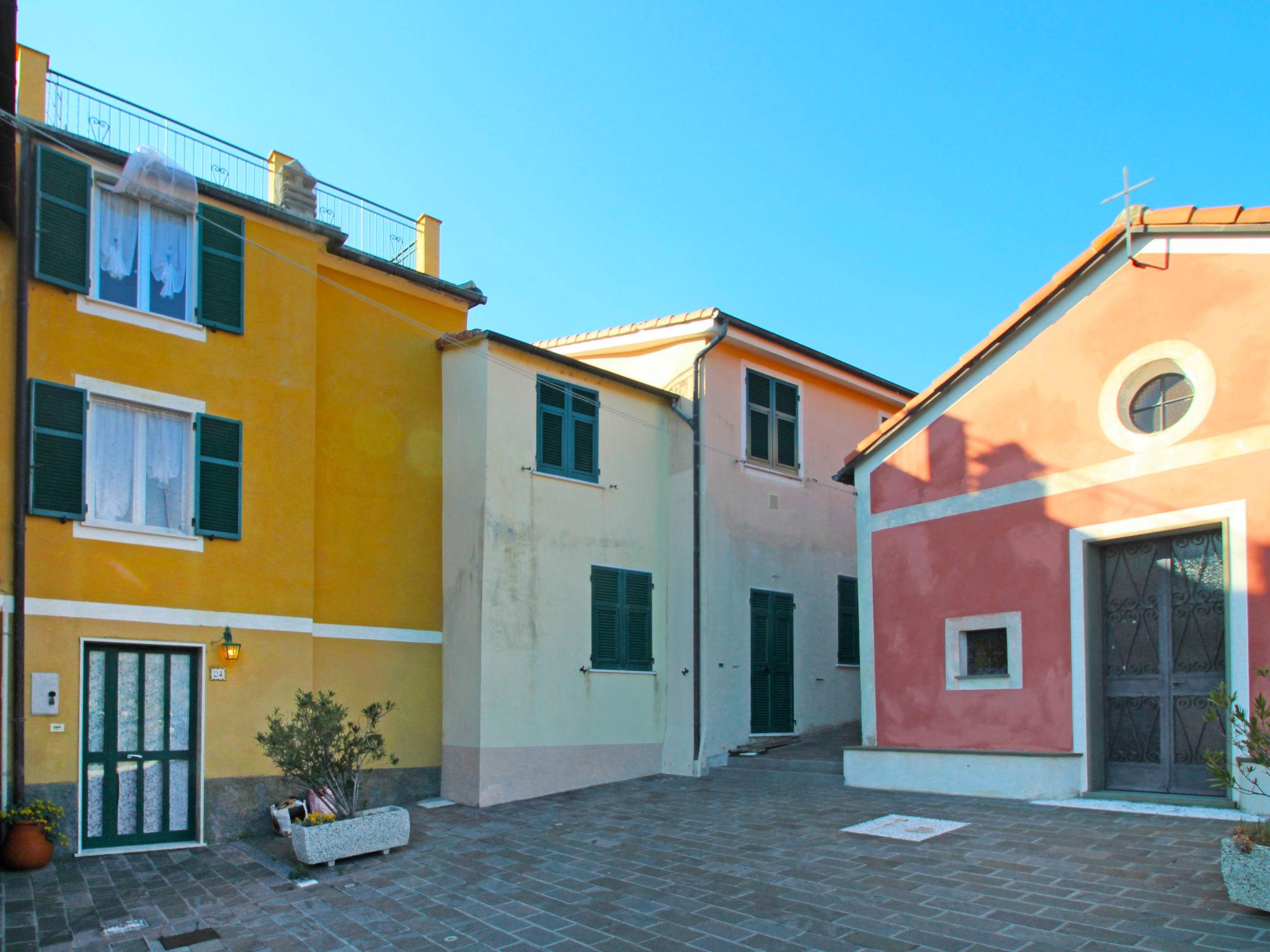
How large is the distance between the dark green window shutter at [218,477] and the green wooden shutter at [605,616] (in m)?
4.47

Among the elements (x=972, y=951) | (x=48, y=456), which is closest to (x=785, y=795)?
(x=972, y=951)

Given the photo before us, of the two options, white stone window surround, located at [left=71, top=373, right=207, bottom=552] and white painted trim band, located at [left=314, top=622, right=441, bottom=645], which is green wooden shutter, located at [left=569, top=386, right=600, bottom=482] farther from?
white stone window surround, located at [left=71, top=373, right=207, bottom=552]

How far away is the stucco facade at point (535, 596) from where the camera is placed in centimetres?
1143

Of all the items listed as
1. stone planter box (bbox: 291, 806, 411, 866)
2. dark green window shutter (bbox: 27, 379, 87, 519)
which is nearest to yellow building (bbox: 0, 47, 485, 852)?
dark green window shutter (bbox: 27, 379, 87, 519)

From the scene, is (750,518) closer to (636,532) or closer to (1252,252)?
(636,532)

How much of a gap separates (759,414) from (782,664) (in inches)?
145

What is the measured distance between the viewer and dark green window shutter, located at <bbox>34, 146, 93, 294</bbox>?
9.09 meters

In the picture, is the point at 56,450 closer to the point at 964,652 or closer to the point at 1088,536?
the point at 964,652

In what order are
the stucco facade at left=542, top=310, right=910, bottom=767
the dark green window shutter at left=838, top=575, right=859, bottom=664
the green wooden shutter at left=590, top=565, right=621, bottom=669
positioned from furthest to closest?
the dark green window shutter at left=838, top=575, right=859, bottom=664, the stucco facade at left=542, top=310, right=910, bottom=767, the green wooden shutter at left=590, top=565, right=621, bottom=669

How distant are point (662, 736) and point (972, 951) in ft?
25.7

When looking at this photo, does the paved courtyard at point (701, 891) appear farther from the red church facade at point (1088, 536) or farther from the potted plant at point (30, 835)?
the red church facade at point (1088, 536)

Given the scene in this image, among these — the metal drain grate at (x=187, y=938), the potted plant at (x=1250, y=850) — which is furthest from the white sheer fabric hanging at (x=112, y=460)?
the potted plant at (x=1250, y=850)

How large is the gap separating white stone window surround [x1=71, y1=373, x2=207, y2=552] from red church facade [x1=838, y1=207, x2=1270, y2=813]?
292 inches

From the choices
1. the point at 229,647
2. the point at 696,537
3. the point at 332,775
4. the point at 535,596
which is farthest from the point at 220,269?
the point at 696,537
